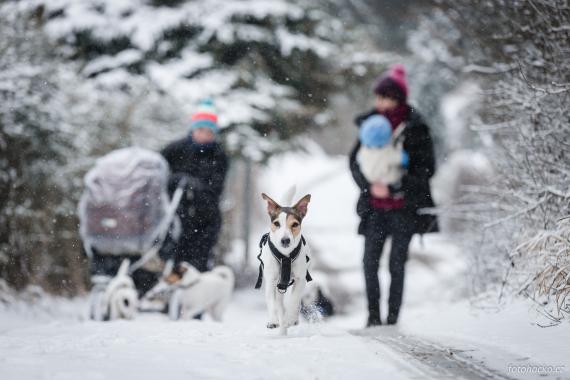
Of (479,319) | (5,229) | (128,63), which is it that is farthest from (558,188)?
(128,63)

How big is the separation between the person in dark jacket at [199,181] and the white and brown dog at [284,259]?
2591mm

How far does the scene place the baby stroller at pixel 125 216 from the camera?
5.93 m

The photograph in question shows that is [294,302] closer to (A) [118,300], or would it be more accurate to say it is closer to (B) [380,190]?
(B) [380,190]

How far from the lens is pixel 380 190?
16.2 feet

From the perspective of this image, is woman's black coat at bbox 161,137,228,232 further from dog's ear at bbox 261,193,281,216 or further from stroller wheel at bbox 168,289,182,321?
dog's ear at bbox 261,193,281,216

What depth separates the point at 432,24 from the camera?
396 inches

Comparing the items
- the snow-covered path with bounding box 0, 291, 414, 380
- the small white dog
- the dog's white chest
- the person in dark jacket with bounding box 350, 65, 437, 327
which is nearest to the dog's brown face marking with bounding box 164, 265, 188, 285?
the small white dog

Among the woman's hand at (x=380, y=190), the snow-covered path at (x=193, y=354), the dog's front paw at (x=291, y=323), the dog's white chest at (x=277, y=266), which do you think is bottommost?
the snow-covered path at (x=193, y=354)

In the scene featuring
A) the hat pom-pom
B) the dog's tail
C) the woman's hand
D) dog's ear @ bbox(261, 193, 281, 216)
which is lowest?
dog's ear @ bbox(261, 193, 281, 216)

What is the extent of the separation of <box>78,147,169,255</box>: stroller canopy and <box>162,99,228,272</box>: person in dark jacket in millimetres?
245

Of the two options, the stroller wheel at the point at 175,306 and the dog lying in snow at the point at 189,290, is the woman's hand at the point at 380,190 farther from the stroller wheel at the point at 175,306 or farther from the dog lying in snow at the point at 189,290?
the stroller wheel at the point at 175,306

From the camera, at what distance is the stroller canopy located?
A: 593cm

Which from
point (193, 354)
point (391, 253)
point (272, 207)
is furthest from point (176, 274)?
point (193, 354)

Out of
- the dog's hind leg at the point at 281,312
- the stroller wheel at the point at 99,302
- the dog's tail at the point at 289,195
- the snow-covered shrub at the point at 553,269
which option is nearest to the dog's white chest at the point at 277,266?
the dog's hind leg at the point at 281,312
